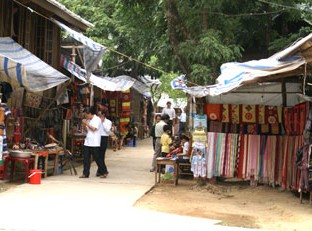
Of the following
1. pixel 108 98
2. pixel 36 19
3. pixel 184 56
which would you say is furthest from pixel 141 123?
pixel 184 56

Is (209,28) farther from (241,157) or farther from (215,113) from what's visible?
(241,157)

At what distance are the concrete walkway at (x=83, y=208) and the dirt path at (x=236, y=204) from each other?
1.35ft

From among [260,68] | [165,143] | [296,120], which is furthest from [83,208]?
[165,143]

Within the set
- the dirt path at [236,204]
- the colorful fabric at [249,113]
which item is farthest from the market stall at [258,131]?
the dirt path at [236,204]

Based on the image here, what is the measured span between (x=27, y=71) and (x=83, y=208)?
388 centimetres

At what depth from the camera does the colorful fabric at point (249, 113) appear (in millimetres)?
10570

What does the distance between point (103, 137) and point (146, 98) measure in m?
18.4

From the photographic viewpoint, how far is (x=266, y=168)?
10172 mm

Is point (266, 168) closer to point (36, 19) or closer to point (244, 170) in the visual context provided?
→ point (244, 170)

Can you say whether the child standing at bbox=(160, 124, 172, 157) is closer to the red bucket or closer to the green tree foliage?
the green tree foliage

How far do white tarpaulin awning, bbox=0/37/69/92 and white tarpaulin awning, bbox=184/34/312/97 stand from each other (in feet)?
12.8

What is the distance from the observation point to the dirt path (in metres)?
7.25

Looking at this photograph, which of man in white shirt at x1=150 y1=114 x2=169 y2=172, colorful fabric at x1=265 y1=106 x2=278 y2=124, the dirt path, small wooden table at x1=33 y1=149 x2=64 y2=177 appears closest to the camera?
the dirt path

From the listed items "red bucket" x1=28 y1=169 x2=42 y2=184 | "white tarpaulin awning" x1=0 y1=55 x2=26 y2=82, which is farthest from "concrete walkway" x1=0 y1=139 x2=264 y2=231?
"white tarpaulin awning" x1=0 y1=55 x2=26 y2=82
